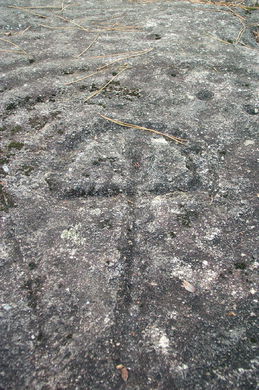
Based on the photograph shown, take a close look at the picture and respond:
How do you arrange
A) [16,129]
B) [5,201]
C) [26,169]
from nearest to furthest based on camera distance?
1. [5,201]
2. [26,169]
3. [16,129]

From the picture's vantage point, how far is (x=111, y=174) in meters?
2.24

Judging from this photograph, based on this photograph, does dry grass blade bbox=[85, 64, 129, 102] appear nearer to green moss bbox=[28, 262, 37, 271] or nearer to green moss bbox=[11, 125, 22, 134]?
green moss bbox=[11, 125, 22, 134]

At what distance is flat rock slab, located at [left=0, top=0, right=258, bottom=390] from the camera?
4.90ft

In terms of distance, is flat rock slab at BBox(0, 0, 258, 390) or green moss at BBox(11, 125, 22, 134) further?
green moss at BBox(11, 125, 22, 134)

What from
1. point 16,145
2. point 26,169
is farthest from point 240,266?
point 16,145

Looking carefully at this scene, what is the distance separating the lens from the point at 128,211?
2.05m

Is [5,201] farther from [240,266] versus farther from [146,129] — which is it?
[240,266]

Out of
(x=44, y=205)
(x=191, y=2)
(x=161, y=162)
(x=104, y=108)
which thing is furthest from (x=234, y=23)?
(x=44, y=205)

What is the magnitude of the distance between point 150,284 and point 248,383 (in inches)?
21.7

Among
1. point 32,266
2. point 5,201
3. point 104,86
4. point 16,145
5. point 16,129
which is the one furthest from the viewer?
point 104,86

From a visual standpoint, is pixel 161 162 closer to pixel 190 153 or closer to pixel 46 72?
pixel 190 153

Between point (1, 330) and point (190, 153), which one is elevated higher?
point (190, 153)

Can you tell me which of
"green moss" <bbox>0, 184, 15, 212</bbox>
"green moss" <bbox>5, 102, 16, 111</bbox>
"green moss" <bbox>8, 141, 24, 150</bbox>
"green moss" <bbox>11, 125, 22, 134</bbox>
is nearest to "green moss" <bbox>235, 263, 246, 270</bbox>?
"green moss" <bbox>0, 184, 15, 212</bbox>

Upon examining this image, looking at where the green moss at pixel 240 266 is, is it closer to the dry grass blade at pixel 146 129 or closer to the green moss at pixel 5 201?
the dry grass blade at pixel 146 129
